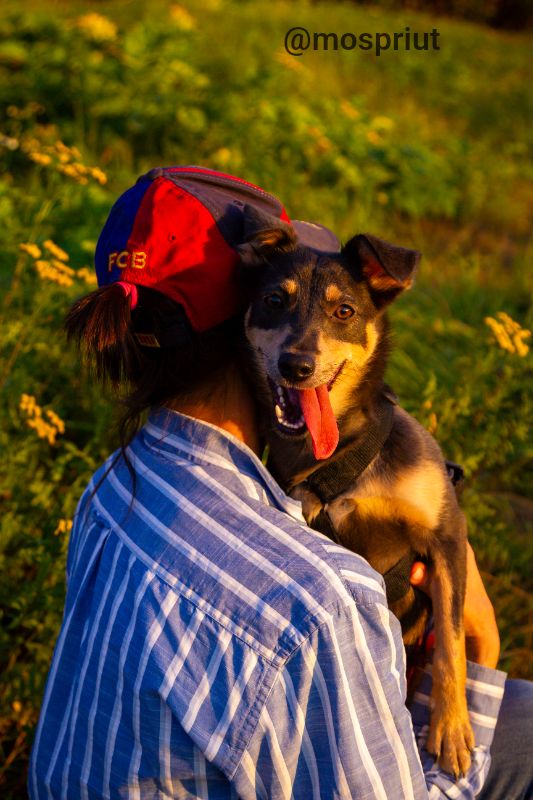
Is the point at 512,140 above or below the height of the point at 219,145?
below

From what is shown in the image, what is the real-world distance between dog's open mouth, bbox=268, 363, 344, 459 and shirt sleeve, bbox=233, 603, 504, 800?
70cm

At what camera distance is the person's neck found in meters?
1.94

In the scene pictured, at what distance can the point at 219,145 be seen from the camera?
670 cm

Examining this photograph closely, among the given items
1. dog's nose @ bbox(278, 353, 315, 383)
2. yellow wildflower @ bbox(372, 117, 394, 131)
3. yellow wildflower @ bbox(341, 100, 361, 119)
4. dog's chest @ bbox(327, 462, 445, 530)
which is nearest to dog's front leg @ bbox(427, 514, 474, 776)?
dog's chest @ bbox(327, 462, 445, 530)

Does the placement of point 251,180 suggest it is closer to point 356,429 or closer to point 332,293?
point 332,293

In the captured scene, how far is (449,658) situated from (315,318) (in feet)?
3.32

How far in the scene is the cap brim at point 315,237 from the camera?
2.56 m

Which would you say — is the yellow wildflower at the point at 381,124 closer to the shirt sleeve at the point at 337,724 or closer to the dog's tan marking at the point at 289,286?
the dog's tan marking at the point at 289,286

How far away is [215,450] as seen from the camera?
1.83m

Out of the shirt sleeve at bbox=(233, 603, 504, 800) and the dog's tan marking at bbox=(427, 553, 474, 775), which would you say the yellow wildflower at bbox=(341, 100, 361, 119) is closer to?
the dog's tan marking at bbox=(427, 553, 474, 775)

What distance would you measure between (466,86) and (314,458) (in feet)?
41.2

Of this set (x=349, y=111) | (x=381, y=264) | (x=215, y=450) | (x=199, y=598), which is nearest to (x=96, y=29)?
(x=349, y=111)

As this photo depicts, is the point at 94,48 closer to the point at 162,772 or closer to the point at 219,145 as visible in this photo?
the point at 219,145

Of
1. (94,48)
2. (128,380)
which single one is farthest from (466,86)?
(128,380)
